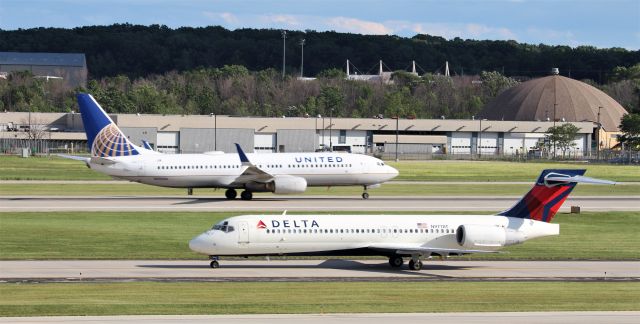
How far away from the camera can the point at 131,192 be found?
9362 cm

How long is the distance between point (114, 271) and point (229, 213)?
25.6m

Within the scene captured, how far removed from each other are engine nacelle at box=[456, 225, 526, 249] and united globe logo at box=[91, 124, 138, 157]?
3910 cm

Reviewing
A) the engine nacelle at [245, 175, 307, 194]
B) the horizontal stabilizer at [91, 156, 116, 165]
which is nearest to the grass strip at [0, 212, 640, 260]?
the horizontal stabilizer at [91, 156, 116, 165]

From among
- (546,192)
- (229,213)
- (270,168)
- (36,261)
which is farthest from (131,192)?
(546,192)

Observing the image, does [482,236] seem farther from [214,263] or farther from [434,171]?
[434,171]

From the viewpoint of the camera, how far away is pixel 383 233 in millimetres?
50281

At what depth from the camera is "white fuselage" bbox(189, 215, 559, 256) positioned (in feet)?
161

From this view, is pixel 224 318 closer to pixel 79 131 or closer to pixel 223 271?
pixel 223 271

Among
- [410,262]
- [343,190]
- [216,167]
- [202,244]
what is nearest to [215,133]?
[343,190]

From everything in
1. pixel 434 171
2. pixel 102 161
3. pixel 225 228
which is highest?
pixel 102 161

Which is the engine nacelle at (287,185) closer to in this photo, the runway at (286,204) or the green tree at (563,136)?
the runway at (286,204)

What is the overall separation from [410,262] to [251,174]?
3436 centimetres

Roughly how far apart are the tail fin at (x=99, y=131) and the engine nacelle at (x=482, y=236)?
39130 mm

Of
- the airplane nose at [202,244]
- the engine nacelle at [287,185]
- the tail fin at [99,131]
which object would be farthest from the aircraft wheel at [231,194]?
the airplane nose at [202,244]
